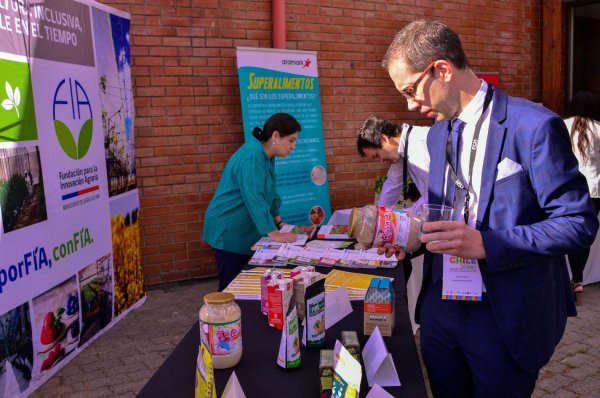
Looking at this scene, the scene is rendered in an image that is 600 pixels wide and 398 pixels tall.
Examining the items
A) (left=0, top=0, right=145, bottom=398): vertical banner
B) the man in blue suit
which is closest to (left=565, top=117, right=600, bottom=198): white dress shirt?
the man in blue suit

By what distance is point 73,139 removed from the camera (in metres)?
2.88

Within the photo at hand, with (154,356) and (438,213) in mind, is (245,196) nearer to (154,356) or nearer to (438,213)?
(154,356)

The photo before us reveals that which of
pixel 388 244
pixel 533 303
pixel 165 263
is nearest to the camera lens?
pixel 533 303

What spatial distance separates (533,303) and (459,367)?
35cm

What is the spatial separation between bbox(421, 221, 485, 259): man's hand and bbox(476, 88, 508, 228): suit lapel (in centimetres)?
10

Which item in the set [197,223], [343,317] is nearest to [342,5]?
[197,223]

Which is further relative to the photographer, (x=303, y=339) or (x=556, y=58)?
(x=556, y=58)

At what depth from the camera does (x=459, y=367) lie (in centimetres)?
159

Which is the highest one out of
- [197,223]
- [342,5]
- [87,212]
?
[342,5]

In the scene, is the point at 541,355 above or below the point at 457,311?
below

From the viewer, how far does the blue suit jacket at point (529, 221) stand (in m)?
1.26

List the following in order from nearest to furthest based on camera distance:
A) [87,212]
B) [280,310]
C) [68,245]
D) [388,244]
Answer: [388,244], [280,310], [68,245], [87,212]

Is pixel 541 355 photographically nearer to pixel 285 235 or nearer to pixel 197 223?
pixel 285 235

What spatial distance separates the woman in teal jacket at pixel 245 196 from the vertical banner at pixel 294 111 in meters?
1.51
